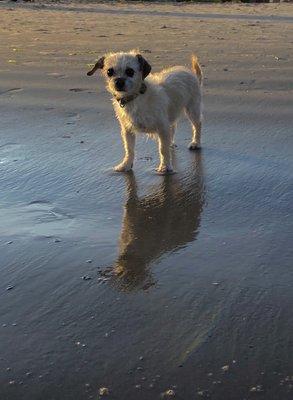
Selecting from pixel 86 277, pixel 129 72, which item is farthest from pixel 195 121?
pixel 86 277

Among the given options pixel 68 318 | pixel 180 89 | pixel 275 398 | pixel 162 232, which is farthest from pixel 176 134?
pixel 275 398

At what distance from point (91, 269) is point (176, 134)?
3.26 meters

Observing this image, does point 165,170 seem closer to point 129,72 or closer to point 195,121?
point 129,72

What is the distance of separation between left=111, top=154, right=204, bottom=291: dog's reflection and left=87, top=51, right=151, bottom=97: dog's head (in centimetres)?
65

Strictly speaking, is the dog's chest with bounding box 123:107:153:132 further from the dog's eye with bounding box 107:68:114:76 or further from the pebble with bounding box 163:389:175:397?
the pebble with bounding box 163:389:175:397

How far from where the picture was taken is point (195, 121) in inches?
245

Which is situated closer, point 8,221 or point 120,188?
point 8,221

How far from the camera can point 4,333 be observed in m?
2.96

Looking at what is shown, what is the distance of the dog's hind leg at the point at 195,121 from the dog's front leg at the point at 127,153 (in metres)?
0.69

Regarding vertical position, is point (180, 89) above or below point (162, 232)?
above

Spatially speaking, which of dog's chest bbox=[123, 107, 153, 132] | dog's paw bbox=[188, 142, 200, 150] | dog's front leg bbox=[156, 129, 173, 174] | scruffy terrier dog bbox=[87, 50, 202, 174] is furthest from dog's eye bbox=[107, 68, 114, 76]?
dog's paw bbox=[188, 142, 200, 150]

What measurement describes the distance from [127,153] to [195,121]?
3.29 feet

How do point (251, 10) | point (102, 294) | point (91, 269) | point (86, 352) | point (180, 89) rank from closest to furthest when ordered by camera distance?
point (86, 352), point (102, 294), point (91, 269), point (180, 89), point (251, 10)

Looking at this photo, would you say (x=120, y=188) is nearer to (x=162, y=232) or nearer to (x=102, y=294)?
(x=162, y=232)
